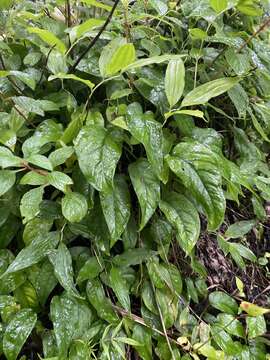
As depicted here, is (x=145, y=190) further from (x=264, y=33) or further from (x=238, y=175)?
(x=264, y=33)

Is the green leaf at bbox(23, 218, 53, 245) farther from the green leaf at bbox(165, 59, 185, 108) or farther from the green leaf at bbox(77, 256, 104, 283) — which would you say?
the green leaf at bbox(165, 59, 185, 108)

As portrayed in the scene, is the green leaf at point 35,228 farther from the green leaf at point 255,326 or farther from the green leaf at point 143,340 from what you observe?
the green leaf at point 255,326

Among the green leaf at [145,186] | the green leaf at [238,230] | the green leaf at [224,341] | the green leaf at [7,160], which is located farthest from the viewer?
the green leaf at [238,230]

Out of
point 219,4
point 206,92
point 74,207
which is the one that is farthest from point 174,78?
point 74,207

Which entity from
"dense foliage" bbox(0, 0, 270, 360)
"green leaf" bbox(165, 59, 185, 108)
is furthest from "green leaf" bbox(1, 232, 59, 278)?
"green leaf" bbox(165, 59, 185, 108)

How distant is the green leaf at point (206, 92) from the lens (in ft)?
2.15

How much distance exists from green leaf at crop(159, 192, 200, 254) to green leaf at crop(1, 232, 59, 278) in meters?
0.22

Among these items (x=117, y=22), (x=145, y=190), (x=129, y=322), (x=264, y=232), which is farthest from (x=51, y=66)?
(x=264, y=232)

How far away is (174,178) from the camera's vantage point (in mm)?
768

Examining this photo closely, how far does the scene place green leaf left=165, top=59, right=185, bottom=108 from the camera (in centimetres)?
64

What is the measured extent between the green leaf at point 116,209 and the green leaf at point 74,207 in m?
0.05

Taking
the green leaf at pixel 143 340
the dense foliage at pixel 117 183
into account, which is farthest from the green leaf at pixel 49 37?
the green leaf at pixel 143 340

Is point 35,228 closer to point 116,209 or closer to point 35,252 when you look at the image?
point 35,252

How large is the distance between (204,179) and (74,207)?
0.24 m
